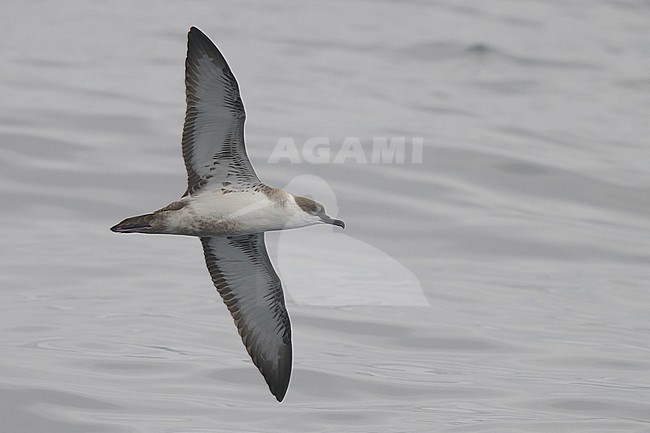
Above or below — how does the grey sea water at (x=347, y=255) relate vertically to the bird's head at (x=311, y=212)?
below

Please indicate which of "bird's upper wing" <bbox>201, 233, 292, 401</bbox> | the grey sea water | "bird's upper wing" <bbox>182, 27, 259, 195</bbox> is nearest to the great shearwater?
"bird's upper wing" <bbox>182, 27, 259, 195</bbox>

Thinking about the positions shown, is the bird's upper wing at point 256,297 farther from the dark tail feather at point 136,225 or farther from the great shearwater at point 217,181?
the dark tail feather at point 136,225

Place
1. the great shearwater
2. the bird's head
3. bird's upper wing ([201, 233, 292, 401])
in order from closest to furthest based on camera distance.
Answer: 1. the great shearwater
2. the bird's head
3. bird's upper wing ([201, 233, 292, 401])

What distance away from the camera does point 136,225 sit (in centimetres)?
930

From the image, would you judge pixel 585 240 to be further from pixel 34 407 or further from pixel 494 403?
pixel 34 407

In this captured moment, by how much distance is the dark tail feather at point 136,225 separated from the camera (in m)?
9.22

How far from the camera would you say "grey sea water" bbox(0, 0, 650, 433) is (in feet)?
44.2

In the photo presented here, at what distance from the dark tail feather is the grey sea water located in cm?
343

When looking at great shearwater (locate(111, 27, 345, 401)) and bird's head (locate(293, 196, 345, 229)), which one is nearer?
great shearwater (locate(111, 27, 345, 401))

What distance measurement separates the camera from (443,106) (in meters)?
23.8

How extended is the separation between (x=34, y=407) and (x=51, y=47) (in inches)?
522

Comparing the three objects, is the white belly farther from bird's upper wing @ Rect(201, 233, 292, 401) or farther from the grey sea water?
the grey sea water

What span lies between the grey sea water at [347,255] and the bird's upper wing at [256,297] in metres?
1.72

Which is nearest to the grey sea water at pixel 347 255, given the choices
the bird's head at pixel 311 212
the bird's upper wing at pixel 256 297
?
the bird's upper wing at pixel 256 297
